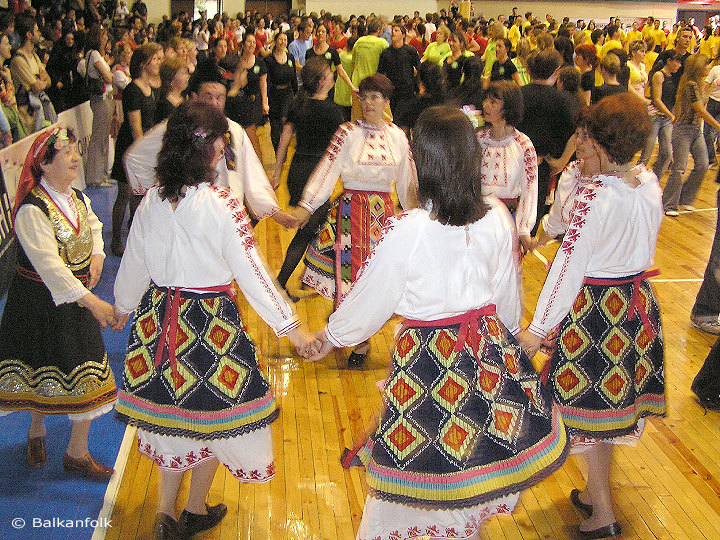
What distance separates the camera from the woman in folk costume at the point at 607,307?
2617mm

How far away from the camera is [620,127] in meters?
2.64

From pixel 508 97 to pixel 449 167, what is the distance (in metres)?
2.20

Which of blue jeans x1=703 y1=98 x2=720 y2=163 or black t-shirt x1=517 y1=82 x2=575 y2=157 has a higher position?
black t-shirt x1=517 y1=82 x2=575 y2=157

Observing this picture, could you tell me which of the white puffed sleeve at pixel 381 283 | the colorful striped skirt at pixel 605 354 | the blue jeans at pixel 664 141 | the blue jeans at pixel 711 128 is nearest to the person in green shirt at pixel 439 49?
the blue jeans at pixel 664 141

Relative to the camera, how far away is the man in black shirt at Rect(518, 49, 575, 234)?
5512mm

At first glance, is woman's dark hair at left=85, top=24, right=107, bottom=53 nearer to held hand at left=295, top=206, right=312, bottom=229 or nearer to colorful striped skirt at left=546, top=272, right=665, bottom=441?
held hand at left=295, top=206, right=312, bottom=229

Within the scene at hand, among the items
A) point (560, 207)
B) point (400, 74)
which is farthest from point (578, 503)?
point (400, 74)

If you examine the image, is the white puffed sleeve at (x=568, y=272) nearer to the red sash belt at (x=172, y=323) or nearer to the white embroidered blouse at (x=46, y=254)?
the red sash belt at (x=172, y=323)

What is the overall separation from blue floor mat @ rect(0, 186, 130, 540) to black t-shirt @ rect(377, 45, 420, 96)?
5.90m

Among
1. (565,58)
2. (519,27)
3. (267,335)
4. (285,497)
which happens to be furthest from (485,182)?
(519,27)

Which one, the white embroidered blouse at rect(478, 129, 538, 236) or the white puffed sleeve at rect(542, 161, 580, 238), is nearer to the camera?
the white puffed sleeve at rect(542, 161, 580, 238)

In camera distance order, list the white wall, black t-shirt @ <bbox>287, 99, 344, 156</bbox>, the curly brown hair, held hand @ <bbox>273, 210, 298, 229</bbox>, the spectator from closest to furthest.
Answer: the curly brown hair → held hand @ <bbox>273, 210, 298, 229</bbox> → black t-shirt @ <bbox>287, 99, 344, 156</bbox> → the spectator → the white wall

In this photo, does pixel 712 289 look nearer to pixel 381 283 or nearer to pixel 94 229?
pixel 381 283

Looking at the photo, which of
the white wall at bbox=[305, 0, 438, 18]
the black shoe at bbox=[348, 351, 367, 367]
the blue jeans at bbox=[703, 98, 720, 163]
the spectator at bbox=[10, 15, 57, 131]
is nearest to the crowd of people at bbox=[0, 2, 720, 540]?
the black shoe at bbox=[348, 351, 367, 367]
